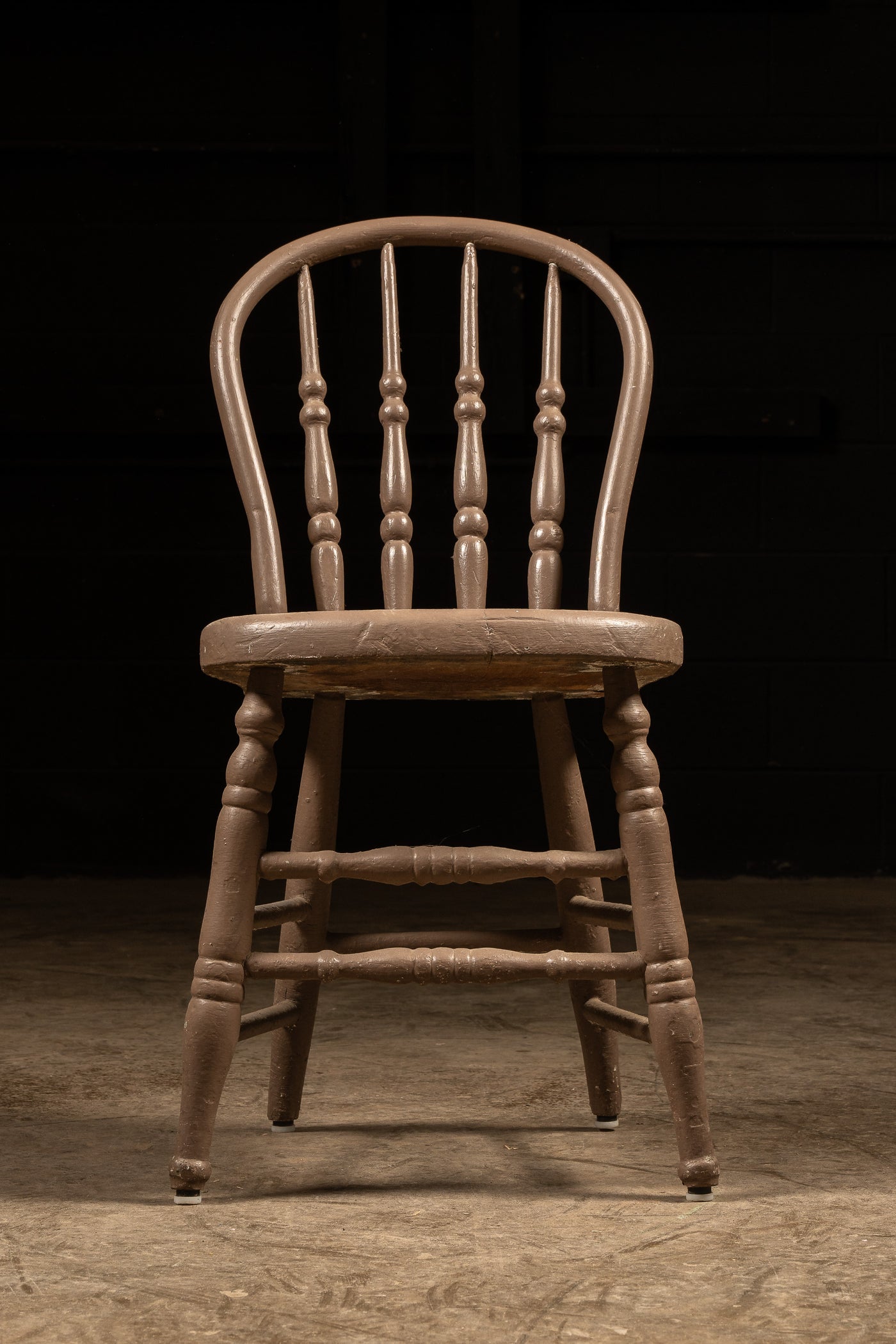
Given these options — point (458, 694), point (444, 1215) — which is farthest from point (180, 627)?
point (444, 1215)

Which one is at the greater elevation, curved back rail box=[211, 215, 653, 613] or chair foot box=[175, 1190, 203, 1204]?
curved back rail box=[211, 215, 653, 613]

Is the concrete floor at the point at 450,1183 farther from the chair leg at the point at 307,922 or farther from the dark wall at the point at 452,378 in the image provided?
the dark wall at the point at 452,378

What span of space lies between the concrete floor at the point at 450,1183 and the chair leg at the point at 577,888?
5cm

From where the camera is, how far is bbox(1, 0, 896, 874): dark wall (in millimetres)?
3648

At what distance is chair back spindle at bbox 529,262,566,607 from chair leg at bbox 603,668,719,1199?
20 cm

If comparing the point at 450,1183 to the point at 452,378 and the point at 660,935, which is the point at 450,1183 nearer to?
the point at 660,935

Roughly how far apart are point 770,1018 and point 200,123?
292 centimetres

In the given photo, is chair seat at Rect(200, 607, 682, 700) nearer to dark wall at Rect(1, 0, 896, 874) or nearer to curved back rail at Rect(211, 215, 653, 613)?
curved back rail at Rect(211, 215, 653, 613)

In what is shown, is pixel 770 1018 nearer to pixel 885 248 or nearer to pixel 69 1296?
pixel 69 1296

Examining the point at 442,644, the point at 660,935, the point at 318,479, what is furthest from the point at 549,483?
the point at 660,935

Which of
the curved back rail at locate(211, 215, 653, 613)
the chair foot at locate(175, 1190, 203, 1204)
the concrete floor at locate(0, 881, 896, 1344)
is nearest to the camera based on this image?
the concrete floor at locate(0, 881, 896, 1344)

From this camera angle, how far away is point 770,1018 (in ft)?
6.17

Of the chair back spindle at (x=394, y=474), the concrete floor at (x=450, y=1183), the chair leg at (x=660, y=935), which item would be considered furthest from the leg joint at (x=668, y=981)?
the chair back spindle at (x=394, y=474)

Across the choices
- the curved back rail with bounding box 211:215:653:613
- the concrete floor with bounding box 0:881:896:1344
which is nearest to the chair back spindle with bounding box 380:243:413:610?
the curved back rail with bounding box 211:215:653:613
